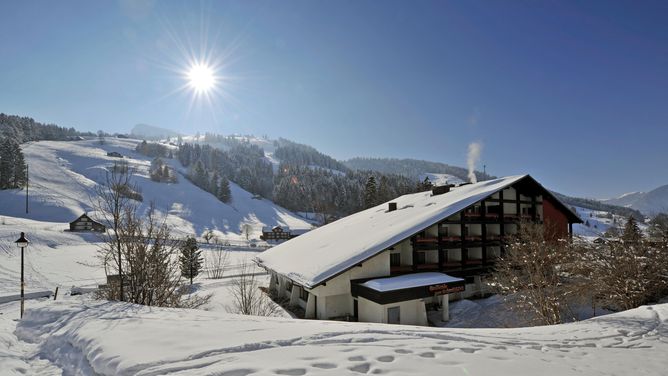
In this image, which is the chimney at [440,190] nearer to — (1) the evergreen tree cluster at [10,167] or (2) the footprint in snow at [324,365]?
(2) the footprint in snow at [324,365]

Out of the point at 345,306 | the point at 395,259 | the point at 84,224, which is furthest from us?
the point at 84,224

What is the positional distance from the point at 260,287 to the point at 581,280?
24556 mm

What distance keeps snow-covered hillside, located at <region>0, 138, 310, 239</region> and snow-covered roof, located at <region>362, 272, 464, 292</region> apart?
65707mm

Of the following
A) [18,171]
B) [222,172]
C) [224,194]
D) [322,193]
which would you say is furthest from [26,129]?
[322,193]

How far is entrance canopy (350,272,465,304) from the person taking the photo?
18.7 m

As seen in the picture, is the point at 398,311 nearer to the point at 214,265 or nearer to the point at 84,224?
the point at 214,265

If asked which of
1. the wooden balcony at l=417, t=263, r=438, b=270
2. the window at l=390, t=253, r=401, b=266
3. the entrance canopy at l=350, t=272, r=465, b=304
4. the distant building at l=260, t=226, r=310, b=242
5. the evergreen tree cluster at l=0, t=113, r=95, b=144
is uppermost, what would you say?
the evergreen tree cluster at l=0, t=113, r=95, b=144

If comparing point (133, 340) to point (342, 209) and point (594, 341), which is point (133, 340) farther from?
point (342, 209)

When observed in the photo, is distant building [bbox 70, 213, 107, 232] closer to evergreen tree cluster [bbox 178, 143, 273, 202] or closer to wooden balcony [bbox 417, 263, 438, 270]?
evergreen tree cluster [bbox 178, 143, 273, 202]

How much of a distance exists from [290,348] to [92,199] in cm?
10728

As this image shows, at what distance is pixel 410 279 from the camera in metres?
21.3

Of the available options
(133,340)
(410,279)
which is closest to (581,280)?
(410,279)

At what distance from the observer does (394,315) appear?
65.1 ft

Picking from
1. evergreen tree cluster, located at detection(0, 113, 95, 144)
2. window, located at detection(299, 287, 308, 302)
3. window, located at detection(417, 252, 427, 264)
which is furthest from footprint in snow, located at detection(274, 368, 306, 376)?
evergreen tree cluster, located at detection(0, 113, 95, 144)
